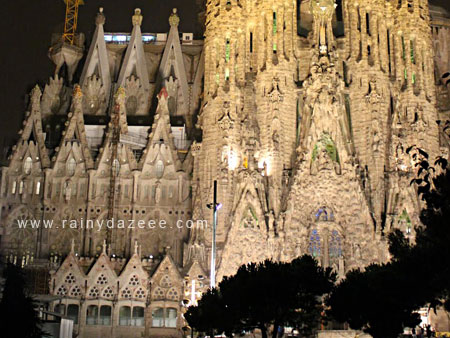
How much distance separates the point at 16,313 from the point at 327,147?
3213 centimetres

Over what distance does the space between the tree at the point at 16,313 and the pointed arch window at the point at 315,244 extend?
2886 centimetres

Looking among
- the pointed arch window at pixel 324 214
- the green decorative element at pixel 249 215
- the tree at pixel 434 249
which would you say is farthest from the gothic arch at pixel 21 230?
the tree at pixel 434 249

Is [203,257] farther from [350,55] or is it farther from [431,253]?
[431,253]

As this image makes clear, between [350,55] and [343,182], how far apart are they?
11438mm

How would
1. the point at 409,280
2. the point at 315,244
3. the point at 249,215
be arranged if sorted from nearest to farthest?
the point at 409,280, the point at 249,215, the point at 315,244

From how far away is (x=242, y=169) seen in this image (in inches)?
1993

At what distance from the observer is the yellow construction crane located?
72.9m

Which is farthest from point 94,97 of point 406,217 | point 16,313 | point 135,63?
point 16,313

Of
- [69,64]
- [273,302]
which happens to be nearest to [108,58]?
[69,64]

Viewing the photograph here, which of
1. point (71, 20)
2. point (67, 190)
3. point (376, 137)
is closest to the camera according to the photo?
point (376, 137)

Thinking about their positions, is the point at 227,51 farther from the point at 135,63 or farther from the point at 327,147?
the point at 135,63

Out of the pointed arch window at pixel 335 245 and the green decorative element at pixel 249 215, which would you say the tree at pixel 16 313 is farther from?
the pointed arch window at pixel 335 245

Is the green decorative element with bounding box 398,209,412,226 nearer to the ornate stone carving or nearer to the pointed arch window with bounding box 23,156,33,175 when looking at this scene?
the pointed arch window with bounding box 23,156,33,175

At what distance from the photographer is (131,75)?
67.4m
